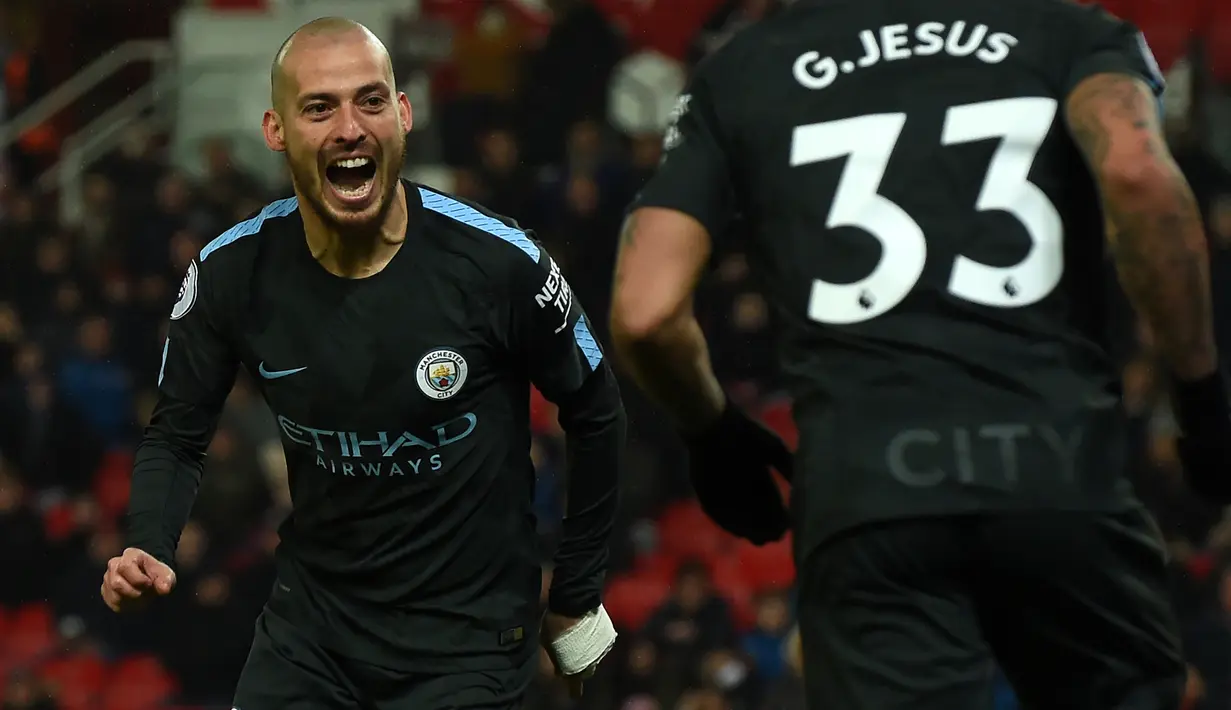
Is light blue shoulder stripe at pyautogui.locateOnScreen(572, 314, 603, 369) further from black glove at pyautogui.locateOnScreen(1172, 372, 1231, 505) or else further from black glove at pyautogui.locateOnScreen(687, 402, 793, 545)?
black glove at pyautogui.locateOnScreen(1172, 372, 1231, 505)

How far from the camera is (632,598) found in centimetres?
907

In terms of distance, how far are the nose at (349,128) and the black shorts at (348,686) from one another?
101 cm

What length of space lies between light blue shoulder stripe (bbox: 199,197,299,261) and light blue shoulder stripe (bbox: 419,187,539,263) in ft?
0.97

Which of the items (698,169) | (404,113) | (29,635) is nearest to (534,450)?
(29,635)

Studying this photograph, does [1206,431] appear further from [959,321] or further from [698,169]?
[698,169]

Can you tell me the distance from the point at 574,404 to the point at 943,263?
4.80 feet

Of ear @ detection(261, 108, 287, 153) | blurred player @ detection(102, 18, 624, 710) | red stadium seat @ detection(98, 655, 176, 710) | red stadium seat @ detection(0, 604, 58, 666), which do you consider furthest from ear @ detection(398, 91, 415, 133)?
red stadium seat @ detection(0, 604, 58, 666)

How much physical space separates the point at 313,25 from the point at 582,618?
1.39 metres

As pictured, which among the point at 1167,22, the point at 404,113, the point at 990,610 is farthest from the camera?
the point at 1167,22

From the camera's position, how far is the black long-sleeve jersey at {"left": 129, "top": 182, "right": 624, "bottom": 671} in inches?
137

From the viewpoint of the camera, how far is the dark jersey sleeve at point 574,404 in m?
3.53

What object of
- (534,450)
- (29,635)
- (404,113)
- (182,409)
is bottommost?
(29,635)

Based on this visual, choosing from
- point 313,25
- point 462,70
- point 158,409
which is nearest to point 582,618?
point 158,409

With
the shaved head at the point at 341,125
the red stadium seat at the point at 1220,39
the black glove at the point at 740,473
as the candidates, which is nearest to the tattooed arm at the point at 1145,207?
the black glove at the point at 740,473
